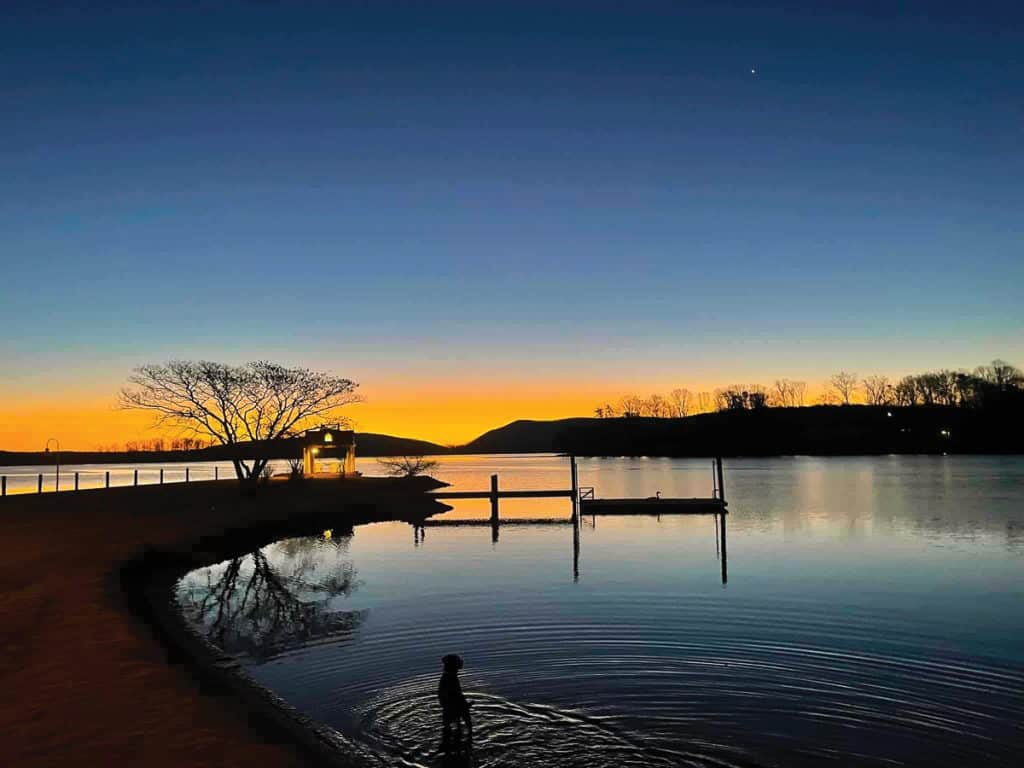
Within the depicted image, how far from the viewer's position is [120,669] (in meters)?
11.1

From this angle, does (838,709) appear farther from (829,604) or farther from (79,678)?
(79,678)

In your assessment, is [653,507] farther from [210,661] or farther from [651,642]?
[210,661]

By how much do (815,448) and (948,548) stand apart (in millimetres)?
164924

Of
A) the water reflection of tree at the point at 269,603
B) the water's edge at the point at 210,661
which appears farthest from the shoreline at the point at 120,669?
the water reflection of tree at the point at 269,603

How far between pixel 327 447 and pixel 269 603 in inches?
1499

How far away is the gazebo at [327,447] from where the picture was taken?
5759 cm

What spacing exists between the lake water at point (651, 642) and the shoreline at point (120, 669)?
102 cm

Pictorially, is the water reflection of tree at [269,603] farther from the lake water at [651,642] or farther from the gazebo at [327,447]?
the gazebo at [327,447]

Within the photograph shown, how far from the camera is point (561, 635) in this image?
16.3 meters

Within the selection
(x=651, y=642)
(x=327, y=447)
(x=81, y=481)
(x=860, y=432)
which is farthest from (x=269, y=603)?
(x=860, y=432)

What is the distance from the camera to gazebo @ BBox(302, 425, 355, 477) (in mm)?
57594

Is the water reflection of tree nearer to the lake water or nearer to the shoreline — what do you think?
the lake water

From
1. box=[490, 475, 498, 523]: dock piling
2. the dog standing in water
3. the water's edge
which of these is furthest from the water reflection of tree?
box=[490, 475, 498, 523]: dock piling

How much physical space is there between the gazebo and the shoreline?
90.5 feet
